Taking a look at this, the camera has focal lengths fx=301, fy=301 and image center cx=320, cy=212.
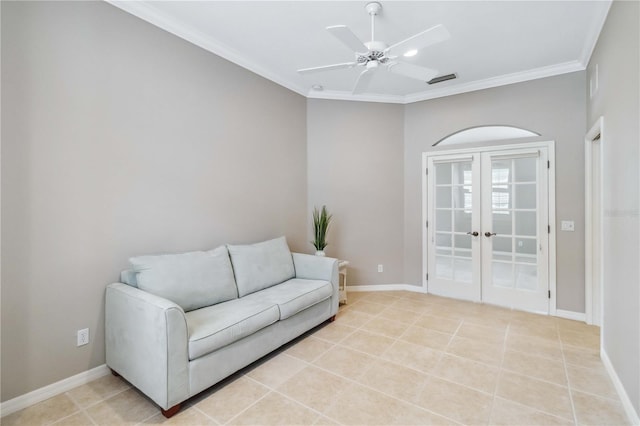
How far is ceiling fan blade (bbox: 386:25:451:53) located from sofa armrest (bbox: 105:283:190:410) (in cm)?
231

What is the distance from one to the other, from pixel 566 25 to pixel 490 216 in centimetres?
213

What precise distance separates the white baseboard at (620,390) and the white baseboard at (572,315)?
1054 millimetres

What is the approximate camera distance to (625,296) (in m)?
1.98

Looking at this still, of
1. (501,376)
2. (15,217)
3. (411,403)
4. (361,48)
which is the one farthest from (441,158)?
(15,217)

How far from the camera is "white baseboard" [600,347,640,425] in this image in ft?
5.86

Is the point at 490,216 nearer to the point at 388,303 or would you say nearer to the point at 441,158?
the point at 441,158

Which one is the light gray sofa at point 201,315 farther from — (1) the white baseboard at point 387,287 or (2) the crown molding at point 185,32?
(2) the crown molding at point 185,32

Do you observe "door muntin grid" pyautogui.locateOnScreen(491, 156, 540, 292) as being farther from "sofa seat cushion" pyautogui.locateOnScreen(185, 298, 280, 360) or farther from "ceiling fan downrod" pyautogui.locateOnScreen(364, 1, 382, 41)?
"sofa seat cushion" pyautogui.locateOnScreen(185, 298, 280, 360)

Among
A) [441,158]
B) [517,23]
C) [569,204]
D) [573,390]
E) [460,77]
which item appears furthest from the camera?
[441,158]

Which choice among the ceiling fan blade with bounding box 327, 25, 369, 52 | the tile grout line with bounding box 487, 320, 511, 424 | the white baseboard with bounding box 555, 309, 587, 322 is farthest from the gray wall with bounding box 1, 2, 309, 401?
the white baseboard with bounding box 555, 309, 587, 322

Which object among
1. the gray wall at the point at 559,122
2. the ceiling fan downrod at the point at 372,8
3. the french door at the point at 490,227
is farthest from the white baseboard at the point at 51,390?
the gray wall at the point at 559,122

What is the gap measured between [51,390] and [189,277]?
43.5 inches

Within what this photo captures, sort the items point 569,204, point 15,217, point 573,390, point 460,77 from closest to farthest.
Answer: point 15,217 → point 573,390 → point 569,204 → point 460,77

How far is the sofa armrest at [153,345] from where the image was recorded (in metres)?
1.81
